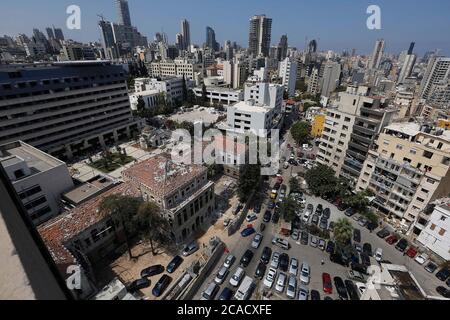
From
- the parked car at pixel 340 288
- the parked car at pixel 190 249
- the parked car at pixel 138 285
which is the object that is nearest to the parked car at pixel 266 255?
the parked car at pixel 340 288

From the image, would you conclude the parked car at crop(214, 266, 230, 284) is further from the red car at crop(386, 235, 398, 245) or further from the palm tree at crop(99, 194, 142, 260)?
the red car at crop(386, 235, 398, 245)

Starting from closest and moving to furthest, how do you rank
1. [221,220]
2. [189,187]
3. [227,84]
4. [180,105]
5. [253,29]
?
[189,187]
[221,220]
[180,105]
[227,84]
[253,29]

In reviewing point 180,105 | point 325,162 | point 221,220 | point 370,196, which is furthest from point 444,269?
point 180,105

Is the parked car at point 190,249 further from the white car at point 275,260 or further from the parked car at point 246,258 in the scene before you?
the white car at point 275,260

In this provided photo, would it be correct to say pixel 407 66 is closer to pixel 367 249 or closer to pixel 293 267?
pixel 367 249
